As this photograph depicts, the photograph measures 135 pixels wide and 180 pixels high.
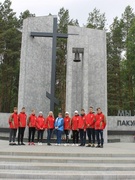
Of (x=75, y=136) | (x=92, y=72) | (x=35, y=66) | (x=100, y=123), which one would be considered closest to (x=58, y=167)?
(x=100, y=123)

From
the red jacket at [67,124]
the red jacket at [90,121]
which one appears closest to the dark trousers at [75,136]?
the red jacket at [67,124]

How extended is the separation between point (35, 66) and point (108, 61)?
23029 mm

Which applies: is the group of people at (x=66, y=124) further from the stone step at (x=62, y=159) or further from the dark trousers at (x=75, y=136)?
the stone step at (x=62, y=159)

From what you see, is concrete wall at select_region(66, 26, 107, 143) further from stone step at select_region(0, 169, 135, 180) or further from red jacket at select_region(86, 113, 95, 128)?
stone step at select_region(0, 169, 135, 180)

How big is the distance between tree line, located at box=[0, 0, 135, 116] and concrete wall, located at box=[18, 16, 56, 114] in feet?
53.6

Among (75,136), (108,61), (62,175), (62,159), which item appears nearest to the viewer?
(62,175)

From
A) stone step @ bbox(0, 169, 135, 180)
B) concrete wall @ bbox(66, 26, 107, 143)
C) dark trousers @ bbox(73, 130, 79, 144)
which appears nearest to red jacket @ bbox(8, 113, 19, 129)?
dark trousers @ bbox(73, 130, 79, 144)

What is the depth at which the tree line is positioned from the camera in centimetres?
3456

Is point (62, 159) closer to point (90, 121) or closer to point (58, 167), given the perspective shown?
point (58, 167)

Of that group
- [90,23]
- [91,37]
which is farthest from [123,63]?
[91,37]

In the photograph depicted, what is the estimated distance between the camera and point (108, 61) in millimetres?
38156

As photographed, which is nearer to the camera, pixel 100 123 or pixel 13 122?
pixel 100 123

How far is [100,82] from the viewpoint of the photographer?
17.2 meters

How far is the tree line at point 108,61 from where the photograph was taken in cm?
3456
